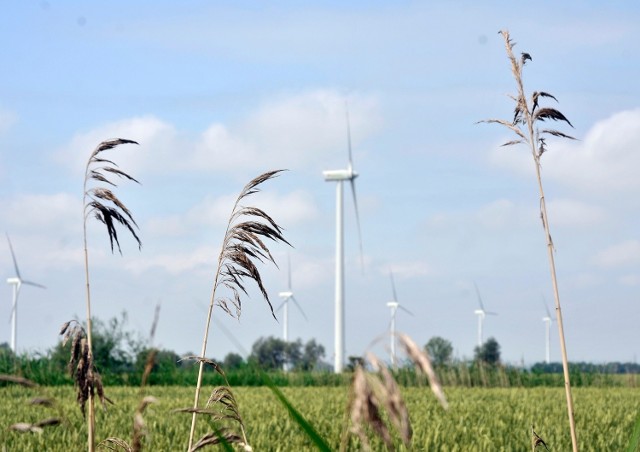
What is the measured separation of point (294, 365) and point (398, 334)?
22200mm

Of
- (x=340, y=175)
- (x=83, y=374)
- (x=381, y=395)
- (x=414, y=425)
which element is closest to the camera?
(x=381, y=395)

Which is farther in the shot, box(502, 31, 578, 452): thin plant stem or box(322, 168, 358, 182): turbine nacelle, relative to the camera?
box(322, 168, 358, 182): turbine nacelle

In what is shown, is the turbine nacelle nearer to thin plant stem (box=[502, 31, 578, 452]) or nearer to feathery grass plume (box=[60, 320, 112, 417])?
thin plant stem (box=[502, 31, 578, 452])

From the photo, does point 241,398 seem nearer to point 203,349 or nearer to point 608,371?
point 203,349

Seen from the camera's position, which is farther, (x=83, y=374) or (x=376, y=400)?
(x=83, y=374)

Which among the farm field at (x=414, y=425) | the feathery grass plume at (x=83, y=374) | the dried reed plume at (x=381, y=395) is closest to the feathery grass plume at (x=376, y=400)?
the dried reed plume at (x=381, y=395)

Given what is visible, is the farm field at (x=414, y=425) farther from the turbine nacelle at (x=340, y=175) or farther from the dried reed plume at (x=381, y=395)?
the turbine nacelle at (x=340, y=175)

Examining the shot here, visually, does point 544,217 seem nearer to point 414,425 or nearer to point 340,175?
point 414,425

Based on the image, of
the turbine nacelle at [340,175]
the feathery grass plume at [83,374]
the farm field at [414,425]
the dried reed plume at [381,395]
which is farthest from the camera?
the turbine nacelle at [340,175]

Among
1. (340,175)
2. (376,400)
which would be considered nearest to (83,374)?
(376,400)

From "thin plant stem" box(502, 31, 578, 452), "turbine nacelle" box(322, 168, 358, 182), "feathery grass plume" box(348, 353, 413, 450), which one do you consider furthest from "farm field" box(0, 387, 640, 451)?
"turbine nacelle" box(322, 168, 358, 182)

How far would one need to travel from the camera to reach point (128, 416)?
1007cm

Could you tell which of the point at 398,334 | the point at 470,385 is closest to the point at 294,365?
the point at 470,385

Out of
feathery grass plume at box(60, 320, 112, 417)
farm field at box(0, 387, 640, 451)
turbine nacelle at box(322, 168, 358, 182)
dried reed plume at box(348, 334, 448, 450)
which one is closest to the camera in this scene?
dried reed plume at box(348, 334, 448, 450)
